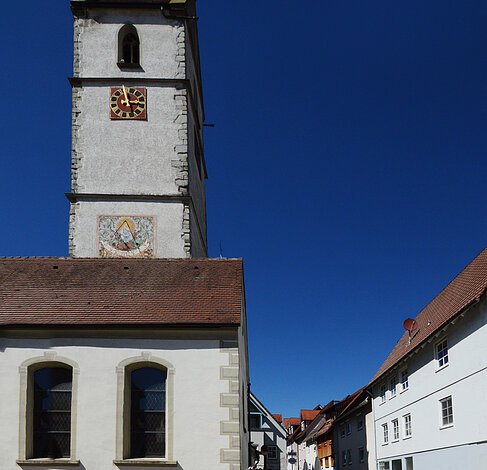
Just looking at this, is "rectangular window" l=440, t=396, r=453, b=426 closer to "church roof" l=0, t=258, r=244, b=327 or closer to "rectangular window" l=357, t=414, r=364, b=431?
"church roof" l=0, t=258, r=244, b=327

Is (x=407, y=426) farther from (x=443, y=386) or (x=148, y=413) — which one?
(x=148, y=413)

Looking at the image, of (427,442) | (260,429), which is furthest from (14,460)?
(260,429)

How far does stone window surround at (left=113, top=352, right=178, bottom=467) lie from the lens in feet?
51.4

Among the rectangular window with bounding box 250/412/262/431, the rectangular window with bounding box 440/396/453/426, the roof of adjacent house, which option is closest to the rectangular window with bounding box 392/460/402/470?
the roof of adjacent house

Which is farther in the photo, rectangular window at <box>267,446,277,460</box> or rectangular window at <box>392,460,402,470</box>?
rectangular window at <box>267,446,277,460</box>

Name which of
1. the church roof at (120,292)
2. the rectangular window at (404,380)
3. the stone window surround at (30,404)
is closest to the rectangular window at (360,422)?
the rectangular window at (404,380)

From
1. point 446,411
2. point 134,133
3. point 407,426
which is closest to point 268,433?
point 407,426

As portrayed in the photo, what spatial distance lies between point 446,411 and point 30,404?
617 inches

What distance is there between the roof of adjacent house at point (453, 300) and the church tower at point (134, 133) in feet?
32.4

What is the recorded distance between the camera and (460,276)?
92.8 ft

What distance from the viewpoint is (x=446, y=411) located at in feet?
81.6

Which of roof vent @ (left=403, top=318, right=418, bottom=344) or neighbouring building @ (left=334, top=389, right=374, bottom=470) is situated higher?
roof vent @ (left=403, top=318, right=418, bottom=344)

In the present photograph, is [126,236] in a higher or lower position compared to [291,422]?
higher

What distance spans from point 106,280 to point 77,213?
6534 millimetres
